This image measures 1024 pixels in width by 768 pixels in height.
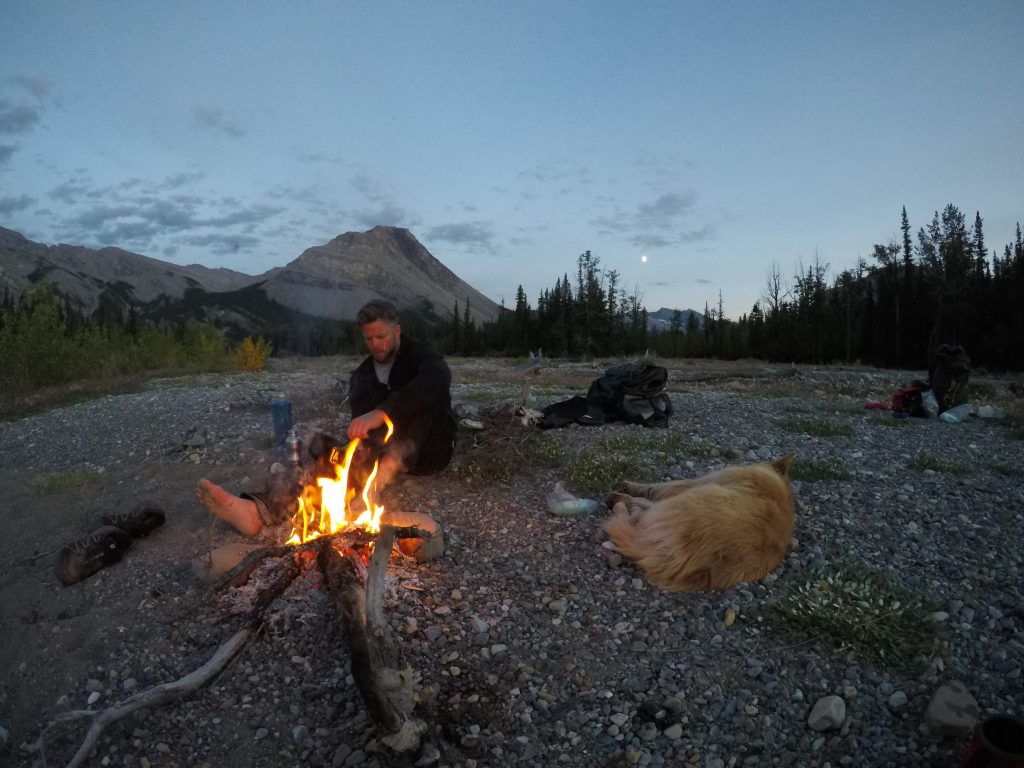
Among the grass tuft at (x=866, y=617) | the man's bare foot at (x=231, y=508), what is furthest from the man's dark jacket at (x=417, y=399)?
the grass tuft at (x=866, y=617)

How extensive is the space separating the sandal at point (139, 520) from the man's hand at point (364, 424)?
1.73 meters

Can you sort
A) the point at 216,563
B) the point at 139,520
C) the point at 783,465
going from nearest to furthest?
the point at 216,563 → the point at 139,520 → the point at 783,465

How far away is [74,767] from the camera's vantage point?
2492mm

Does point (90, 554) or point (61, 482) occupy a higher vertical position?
point (61, 482)

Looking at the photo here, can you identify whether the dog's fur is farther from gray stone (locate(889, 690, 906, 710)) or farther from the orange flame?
the orange flame

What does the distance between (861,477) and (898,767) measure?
401cm

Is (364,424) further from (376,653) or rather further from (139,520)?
(376,653)

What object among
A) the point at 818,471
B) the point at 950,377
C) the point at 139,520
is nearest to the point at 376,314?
the point at 139,520

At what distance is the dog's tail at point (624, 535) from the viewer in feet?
13.7

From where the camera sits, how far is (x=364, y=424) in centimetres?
449

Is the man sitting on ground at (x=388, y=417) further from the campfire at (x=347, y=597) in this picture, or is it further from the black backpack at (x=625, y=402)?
the black backpack at (x=625, y=402)

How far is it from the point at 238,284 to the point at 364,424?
175 metres

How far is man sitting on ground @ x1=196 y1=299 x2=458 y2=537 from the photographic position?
4.53 metres

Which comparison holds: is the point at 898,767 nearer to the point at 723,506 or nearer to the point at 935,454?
the point at 723,506
